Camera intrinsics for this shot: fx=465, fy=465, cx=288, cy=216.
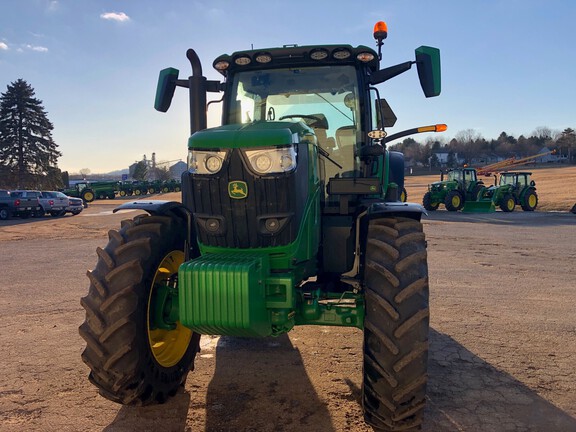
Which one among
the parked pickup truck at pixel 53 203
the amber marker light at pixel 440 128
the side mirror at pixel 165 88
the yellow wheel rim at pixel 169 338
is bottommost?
the yellow wheel rim at pixel 169 338

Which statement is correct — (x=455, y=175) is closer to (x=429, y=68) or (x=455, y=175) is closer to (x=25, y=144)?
(x=429, y=68)

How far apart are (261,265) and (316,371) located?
60.1 inches

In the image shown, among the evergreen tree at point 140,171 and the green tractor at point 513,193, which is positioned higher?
the evergreen tree at point 140,171

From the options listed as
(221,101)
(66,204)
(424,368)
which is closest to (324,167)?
(221,101)

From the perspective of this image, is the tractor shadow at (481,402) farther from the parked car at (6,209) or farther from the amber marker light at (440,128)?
the parked car at (6,209)

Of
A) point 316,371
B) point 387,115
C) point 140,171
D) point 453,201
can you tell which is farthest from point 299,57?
point 140,171

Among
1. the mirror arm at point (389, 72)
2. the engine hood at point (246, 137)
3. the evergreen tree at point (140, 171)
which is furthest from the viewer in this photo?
the evergreen tree at point (140, 171)

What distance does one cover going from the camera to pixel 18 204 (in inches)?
948

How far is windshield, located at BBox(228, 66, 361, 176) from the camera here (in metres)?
4.35

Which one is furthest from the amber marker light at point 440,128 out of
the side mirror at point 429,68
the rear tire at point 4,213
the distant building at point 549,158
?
the distant building at point 549,158

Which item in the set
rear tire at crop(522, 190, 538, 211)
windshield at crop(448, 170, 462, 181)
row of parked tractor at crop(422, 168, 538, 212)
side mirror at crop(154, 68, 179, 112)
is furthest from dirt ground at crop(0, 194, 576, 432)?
windshield at crop(448, 170, 462, 181)

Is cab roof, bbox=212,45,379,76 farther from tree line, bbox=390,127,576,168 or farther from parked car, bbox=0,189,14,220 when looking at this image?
tree line, bbox=390,127,576,168

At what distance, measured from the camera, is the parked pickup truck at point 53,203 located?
81.4 feet

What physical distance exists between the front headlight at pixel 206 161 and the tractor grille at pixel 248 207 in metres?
0.04
